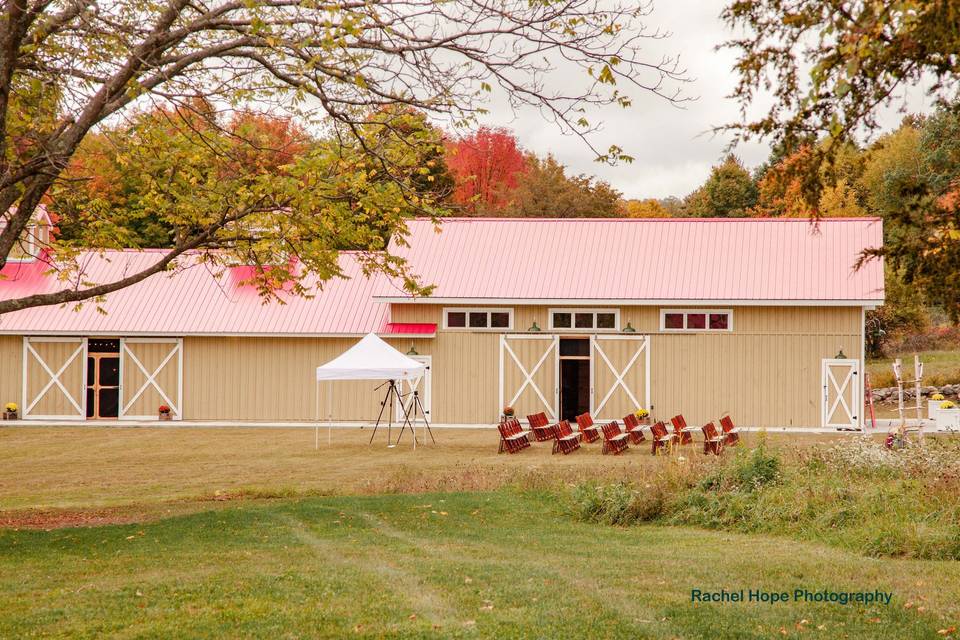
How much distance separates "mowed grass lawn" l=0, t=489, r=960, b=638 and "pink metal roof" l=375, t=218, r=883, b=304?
1464 centimetres

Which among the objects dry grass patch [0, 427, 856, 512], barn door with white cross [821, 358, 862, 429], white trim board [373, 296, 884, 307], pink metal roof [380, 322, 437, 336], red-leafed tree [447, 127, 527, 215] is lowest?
dry grass patch [0, 427, 856, 512]

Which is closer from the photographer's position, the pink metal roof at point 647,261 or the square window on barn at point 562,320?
the pink metal roof at point 647,261

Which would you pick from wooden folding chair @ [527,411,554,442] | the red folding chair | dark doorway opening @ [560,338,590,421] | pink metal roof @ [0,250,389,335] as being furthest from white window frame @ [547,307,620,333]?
the red folding chair

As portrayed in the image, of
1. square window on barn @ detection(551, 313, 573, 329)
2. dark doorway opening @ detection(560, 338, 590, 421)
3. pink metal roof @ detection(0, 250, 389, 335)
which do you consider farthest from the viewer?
pink metal roof @ detection(0, 250, 389, 335)

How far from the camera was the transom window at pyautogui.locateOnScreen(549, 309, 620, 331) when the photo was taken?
25266mm

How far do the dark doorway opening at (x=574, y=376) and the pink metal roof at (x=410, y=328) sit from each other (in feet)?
11.0

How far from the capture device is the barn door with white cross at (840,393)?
23.9 meters

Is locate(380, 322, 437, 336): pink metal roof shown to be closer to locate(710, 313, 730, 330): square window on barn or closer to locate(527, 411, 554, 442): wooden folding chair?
locate(527, 411, 554, 442): wooden folding chair

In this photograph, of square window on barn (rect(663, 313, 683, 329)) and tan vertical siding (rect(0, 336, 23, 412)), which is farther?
tan vertical siding (rect(0, 336, 23, 412))

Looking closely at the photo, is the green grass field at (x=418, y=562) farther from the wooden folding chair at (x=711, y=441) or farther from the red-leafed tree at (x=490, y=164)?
the red-leafed tree at (x=490, y=164)

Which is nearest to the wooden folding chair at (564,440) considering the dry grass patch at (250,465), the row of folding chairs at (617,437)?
the row of folding chairs at (617,437)

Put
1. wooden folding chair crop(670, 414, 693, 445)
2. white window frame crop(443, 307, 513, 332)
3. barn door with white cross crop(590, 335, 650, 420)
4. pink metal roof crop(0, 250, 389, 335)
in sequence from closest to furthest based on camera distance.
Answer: wooden folding chair crop(670, 414, 693, 445)
barn door with white cross crop(590, 335, 650, 420)
white window frame crop(443, 307, 513, 332)
pink metal roof crop(0, 250, 389, 335)

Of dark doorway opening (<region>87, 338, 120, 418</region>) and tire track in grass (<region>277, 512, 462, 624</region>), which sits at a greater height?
dark doorway opening (<region>87, 338, 120, 418</region>)

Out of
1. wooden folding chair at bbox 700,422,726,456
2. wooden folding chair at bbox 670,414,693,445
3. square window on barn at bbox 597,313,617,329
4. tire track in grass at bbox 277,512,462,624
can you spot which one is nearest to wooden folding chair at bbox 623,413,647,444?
wooden folding chair at bbox 670,414,693,445
